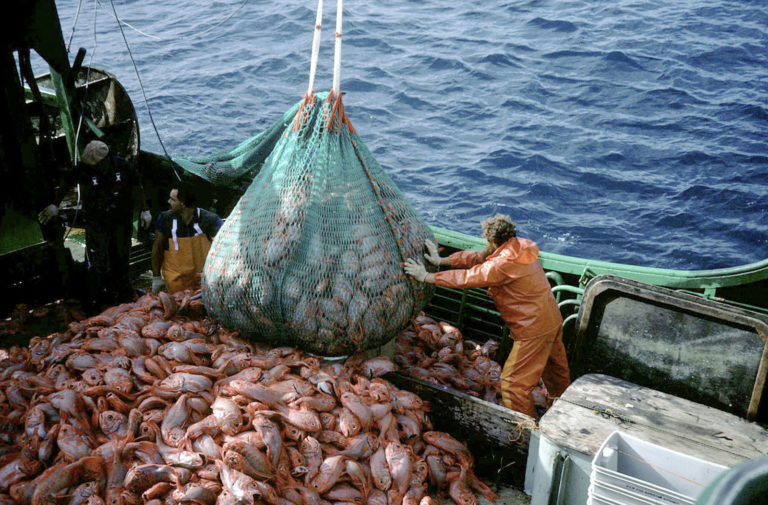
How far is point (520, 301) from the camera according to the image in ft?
16.7

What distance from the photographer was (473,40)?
61.8 ft

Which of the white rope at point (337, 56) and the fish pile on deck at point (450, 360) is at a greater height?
the white rope at point (337, 56)

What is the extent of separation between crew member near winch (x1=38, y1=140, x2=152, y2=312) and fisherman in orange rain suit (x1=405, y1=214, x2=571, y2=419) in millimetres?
3507

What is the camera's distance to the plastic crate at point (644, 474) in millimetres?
3059

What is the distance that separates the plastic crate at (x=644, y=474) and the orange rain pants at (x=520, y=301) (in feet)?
5.45

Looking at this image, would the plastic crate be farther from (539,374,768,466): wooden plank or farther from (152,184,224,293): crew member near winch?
(152,184,224,293): crew member near winch

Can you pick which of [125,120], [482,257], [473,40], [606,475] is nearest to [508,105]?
[473,40]

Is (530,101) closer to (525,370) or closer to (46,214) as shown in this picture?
(525,370)

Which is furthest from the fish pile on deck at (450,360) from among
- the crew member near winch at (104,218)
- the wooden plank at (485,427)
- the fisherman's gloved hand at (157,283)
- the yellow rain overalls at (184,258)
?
the crew member near winch at (104,218)

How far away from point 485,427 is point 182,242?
3.42m

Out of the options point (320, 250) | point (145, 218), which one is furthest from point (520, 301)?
point (145, 218)

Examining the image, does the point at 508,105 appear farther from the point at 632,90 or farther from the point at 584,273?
the point at 584,273

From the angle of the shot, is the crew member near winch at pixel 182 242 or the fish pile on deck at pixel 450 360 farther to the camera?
the crew member near winch at pixel 182 242

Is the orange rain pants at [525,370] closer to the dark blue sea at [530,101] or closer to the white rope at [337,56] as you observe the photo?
the white rope at [337,56]
